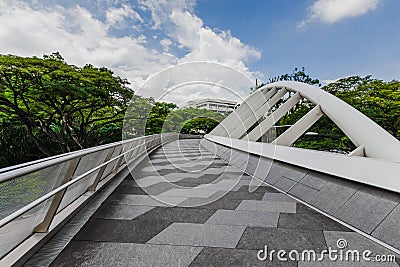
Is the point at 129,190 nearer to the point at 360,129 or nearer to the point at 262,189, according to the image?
the point at 262,189

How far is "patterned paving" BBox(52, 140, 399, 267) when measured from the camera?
7.37 ft

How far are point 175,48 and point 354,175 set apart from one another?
30.3ft

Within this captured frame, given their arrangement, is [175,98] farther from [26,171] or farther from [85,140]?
[85,140]

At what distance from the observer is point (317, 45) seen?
71.7ft

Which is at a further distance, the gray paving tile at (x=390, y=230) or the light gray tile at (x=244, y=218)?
the light gray tile at (x=244, y=218)

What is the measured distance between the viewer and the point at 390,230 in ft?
8.30

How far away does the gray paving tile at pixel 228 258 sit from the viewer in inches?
85.0

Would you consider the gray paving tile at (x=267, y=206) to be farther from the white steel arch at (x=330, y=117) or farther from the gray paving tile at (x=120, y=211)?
the white steel arch at (x=330, y=117)

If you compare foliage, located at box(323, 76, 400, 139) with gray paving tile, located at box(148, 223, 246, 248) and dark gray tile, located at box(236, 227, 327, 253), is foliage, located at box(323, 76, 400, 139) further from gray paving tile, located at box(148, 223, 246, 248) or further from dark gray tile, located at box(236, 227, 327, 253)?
gray paving tile, located at box(148, 223, 246, 248)

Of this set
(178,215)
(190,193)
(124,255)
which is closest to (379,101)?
(190,193)

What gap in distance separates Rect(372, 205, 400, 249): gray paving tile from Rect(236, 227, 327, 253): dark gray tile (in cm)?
51

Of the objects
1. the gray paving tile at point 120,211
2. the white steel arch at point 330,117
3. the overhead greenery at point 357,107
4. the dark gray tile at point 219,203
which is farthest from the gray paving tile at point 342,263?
the overhead greenery at point 357,107

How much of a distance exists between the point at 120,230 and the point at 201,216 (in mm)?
975

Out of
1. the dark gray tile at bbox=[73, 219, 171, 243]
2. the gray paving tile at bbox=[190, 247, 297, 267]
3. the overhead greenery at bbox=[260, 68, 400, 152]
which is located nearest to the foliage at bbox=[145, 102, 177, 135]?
the dark gray tile at bbox=[73, 219, 171, 243]
